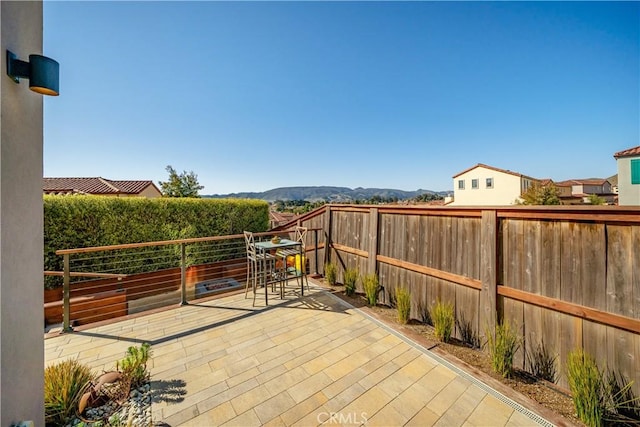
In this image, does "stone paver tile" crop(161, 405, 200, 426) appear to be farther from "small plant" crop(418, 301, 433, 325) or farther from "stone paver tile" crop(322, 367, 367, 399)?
"small plant" crop(418, 301, 433, 325)

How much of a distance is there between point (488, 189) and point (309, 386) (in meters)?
29.8

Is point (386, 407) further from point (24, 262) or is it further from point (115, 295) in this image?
point (115, 295)

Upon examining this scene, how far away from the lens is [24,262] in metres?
1.22

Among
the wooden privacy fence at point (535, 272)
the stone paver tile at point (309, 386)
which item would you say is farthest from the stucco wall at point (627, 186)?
the stone paver tile at point (309, 386)

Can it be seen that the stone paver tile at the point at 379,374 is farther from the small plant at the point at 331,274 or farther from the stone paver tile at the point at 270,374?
the small plant at the point at 331,274

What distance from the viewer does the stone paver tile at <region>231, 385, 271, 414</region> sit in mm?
1892

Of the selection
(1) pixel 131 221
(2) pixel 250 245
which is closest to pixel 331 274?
(2) pixel 250 245

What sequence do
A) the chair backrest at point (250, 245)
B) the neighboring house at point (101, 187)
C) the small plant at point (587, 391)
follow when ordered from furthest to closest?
1. the neighboring house at point (101, 187)
2. the chair backrest at point (250, 245)
3. the small plant at point (587, 391)

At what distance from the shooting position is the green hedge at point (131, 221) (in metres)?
6.14

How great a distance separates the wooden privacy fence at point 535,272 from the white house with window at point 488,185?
72.4 feet

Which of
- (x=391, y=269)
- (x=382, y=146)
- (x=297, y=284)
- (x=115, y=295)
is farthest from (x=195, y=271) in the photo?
(x=382, y=146)

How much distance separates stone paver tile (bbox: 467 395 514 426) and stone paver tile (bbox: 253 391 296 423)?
1.39 m

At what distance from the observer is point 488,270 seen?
2.66 m

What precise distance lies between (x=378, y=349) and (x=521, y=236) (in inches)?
76.2
